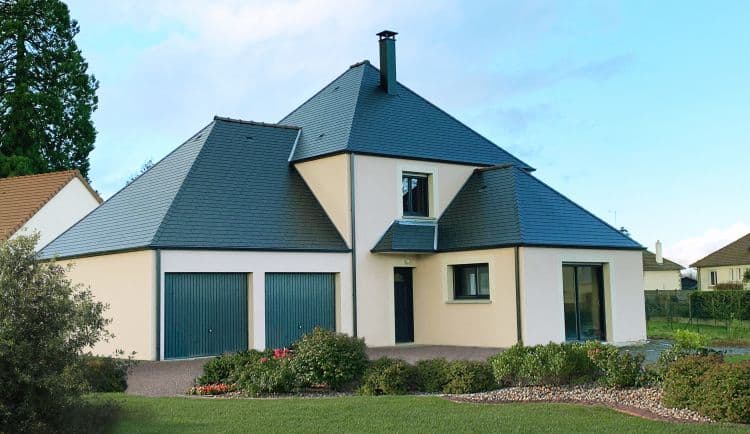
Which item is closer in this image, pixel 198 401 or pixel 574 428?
pixel 574 428

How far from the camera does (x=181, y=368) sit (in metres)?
19.9

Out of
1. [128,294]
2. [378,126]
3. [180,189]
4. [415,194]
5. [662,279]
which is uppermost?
[378,126]

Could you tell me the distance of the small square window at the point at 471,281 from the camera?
989 inches

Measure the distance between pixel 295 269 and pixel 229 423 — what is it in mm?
13375

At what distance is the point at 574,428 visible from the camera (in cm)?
1036

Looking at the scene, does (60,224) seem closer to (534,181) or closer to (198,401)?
(534,181)

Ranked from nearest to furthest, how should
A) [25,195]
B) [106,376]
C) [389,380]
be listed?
[389,380] → [106,376] → [25,195]

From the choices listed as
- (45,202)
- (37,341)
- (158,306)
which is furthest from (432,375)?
(45,202)

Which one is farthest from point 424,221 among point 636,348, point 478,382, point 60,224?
point 60,224

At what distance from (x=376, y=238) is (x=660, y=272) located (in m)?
57.3

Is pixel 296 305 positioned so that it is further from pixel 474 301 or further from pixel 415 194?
pixel 415 194

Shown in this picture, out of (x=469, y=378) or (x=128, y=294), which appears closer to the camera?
(x=469, y=378)

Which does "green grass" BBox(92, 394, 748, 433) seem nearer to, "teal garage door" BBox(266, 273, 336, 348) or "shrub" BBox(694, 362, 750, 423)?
"shrub" BBox(694, 362, 750, 423)

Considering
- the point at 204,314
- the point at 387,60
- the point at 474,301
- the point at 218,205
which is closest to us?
the point at 204,314
